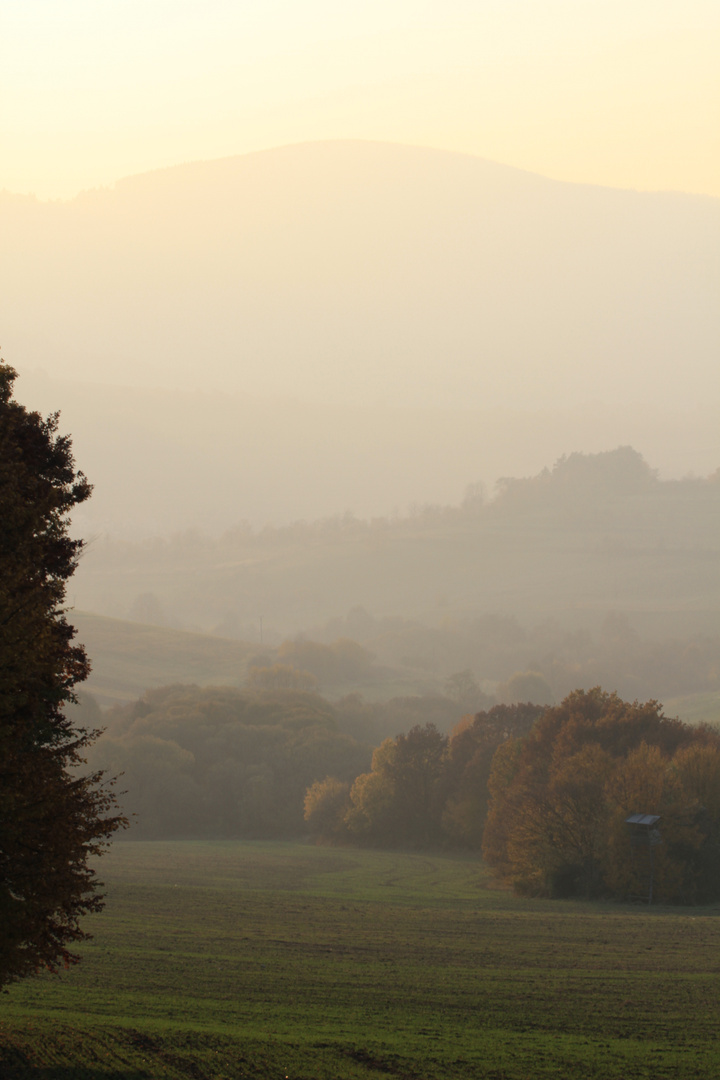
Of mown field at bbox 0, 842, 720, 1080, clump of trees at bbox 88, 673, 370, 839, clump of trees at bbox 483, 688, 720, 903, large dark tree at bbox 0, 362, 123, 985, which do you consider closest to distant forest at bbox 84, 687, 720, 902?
clump of trees at bbox 483, 688, 720, 903

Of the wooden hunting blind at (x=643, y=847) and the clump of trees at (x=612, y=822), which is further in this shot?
the clump of trees at (x=612, y=822)

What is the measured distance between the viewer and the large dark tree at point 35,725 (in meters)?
15.4

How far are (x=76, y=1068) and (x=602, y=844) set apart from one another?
4398cm

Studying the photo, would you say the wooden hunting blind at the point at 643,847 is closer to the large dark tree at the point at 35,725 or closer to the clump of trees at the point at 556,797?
the clump of trees at the point at 556,797

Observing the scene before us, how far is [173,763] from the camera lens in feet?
360

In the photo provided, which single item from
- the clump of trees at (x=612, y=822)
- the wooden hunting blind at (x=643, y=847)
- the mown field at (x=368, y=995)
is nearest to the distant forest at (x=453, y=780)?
the clump of trees at (x=612, y=822)

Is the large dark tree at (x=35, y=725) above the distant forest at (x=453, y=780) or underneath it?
above

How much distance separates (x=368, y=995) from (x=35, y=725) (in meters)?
13.4

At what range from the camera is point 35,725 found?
17.6 meters

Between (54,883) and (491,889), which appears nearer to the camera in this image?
(54,883)

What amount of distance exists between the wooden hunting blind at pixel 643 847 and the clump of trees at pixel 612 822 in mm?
157

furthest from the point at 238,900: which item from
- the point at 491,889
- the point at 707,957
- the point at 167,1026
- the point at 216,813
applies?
the point at 216,813

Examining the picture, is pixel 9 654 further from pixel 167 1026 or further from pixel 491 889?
pixel 491 889

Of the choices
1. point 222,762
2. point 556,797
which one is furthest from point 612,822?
point 222,762
